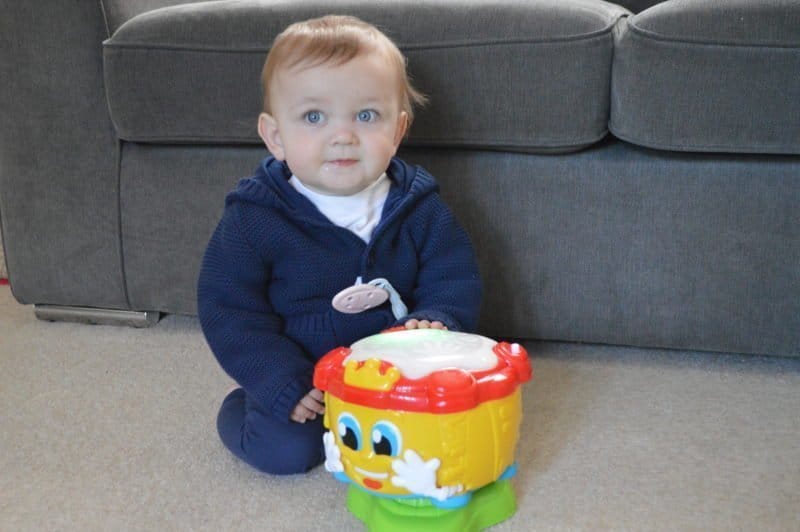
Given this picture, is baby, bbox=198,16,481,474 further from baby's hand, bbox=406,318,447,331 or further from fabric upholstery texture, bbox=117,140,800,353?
fabric upholstery texture, bbox=117,140,800,353

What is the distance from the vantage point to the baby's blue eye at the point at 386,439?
0.85 meters

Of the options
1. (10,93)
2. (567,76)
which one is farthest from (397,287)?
(10,93)

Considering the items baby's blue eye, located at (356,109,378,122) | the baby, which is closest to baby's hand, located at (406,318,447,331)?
the baby

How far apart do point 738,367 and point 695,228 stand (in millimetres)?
221

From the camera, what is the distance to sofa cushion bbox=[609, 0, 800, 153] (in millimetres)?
1181

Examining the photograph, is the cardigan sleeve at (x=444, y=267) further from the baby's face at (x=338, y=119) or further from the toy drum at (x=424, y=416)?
the toy drum at (x=424, y=416)

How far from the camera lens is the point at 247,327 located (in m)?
1.09

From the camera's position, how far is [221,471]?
1080mm

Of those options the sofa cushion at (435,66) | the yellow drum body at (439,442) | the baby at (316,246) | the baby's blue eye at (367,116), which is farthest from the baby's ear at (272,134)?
the yellow drum body at (439,442)

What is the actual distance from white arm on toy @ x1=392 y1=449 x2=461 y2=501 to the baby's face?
359mm

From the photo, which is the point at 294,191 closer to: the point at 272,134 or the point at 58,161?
the point at 272,134

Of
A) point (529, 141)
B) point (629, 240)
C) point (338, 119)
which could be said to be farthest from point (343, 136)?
point (629, 240)

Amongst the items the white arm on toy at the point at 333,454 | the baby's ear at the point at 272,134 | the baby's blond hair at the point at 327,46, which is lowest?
the white arm on toy at the point at 333,454

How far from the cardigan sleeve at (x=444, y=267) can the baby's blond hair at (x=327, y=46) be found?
0.16 m
